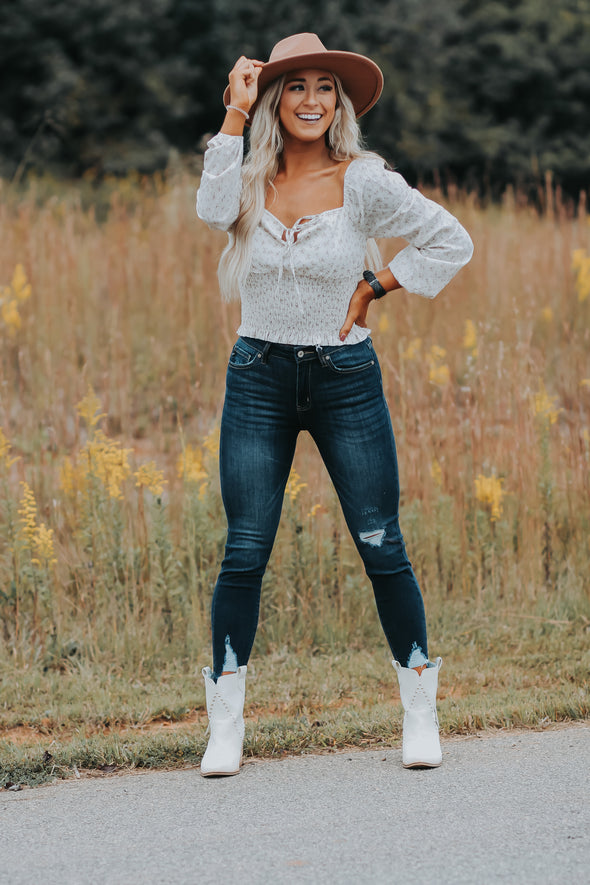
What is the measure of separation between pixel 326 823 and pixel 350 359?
1.28m

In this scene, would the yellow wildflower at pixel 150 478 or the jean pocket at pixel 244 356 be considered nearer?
the jean pocket at pixel 244 356

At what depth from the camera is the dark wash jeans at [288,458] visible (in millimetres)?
3111

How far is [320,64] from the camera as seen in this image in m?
3.16

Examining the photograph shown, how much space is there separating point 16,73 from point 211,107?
11.0 feet

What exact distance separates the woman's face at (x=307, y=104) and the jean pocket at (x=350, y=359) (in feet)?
2.04

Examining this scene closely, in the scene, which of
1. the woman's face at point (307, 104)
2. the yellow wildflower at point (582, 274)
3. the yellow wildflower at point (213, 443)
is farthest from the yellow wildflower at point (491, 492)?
the yellow wildflower at point (582, 274)

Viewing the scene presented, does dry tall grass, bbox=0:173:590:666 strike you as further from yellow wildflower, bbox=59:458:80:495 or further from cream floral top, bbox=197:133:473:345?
cream floral top, bbox=197:133:473:345

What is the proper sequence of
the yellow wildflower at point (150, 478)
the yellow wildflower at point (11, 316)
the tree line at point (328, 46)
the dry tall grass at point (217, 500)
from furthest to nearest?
the tree line at point (328, 46)
the yellow wildflower at point (11, 316)
the yellow wildflower at point (150, 478)
the dry tall grass at point (217, 500)

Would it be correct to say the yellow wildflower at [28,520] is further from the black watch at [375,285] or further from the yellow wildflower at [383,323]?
the yellow wildflower at [383,323]

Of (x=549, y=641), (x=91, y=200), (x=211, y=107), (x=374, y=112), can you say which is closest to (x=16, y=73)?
(x=211, y=107)

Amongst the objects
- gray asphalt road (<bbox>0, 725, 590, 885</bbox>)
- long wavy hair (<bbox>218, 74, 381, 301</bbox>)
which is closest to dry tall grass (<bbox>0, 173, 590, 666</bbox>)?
gray asphalt road (<bbox>0, 725, 590, 885</bbox>)

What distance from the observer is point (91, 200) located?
47.6 feet

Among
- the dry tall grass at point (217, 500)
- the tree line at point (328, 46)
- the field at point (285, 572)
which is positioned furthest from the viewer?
the tree line at point (328, 46)

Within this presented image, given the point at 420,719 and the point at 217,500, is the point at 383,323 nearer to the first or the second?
the point at 217,500
